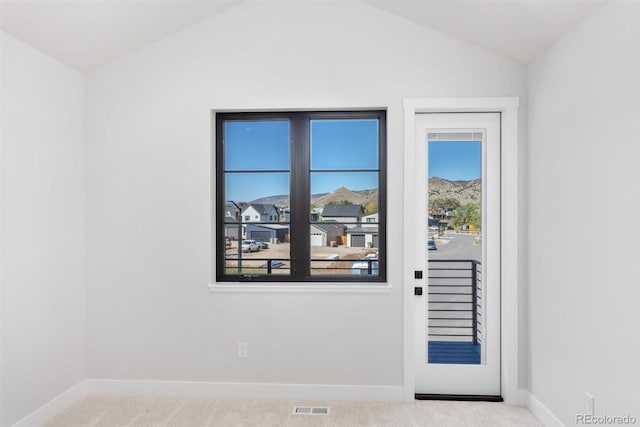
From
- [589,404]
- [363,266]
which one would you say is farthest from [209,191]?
[589,404]

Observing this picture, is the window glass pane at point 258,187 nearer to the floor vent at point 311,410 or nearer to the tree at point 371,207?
the tree at point 371,207

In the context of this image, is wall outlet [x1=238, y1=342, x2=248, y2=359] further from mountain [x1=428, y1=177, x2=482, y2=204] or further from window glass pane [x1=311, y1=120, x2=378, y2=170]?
mountain [x1=428, y1=177, x2=482, y2=204]

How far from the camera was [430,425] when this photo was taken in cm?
265

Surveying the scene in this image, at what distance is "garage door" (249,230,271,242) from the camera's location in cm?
319

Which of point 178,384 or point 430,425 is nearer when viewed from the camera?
point 430,425

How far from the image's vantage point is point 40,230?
267 cm

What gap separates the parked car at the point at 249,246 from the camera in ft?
10.5

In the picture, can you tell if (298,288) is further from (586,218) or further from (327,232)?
(586,218)

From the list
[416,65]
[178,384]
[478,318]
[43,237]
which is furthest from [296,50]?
[178,384]

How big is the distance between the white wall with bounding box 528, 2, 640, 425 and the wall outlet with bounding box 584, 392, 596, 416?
0.11 ft

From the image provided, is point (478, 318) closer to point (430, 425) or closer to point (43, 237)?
point (430, 425)

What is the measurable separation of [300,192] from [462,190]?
4.03 ft

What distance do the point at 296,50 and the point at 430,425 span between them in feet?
9.11

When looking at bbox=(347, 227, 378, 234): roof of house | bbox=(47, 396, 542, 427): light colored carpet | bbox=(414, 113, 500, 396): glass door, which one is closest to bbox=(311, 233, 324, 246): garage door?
bbox=(347, 227, 378, 234): roof of house
